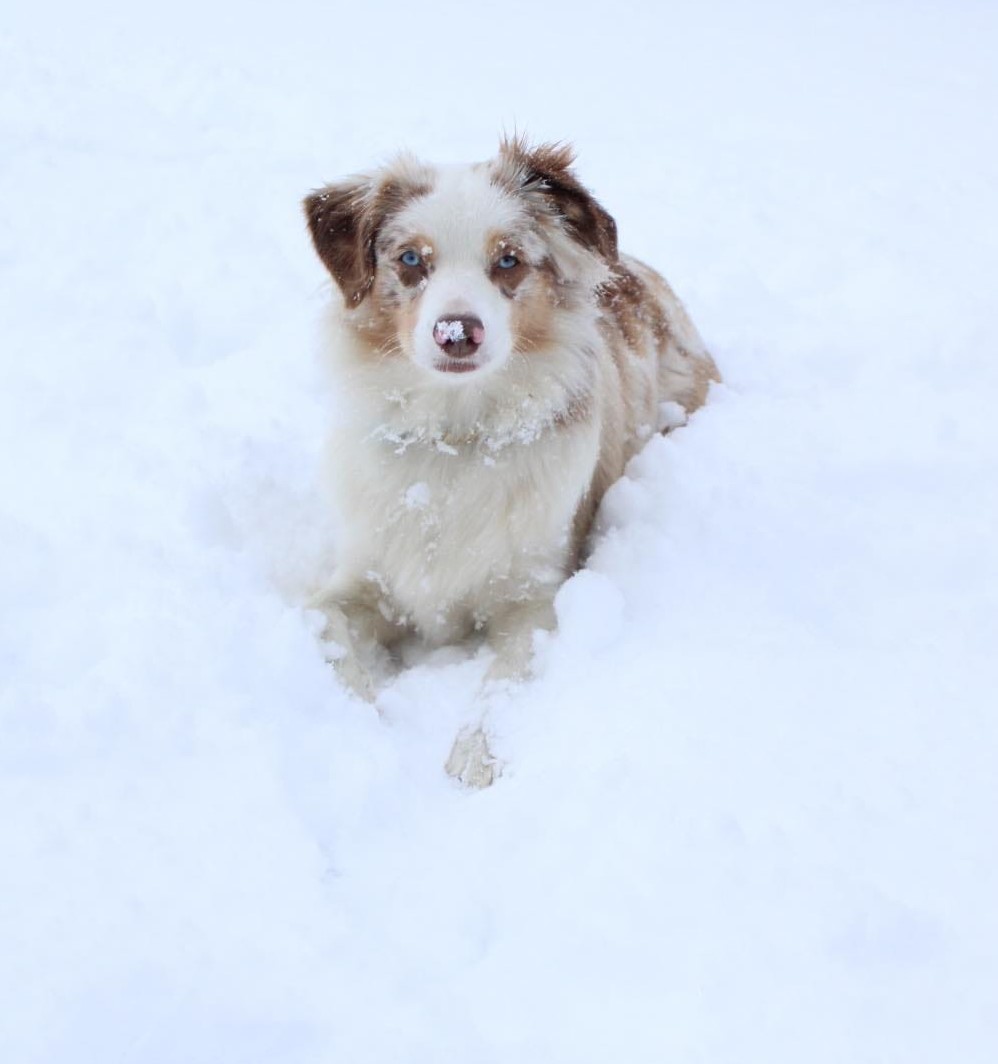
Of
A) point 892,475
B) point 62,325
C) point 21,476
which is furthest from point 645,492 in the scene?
point 62,325

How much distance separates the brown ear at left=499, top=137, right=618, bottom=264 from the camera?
11.6ft

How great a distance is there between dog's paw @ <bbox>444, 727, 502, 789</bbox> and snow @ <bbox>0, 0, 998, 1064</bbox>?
57 millimetres

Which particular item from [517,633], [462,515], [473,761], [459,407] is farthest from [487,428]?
[473,761]

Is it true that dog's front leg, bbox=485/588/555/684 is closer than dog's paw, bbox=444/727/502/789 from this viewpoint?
No

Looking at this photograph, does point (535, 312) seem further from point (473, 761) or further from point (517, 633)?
point (473, 761)

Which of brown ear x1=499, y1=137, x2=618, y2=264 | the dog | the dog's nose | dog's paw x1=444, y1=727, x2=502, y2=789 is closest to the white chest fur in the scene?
the dog

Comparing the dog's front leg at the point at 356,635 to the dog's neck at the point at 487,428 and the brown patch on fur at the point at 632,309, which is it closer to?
the dog's neck at the point at 487,428

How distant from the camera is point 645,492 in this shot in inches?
154

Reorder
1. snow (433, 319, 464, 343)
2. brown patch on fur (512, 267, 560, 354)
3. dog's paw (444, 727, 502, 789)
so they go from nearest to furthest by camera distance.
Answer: dog's paw (444, 727, 502, 789) → snow (433, 319, 464, 343) → brown patch on fur (512, 267, 560, 354)

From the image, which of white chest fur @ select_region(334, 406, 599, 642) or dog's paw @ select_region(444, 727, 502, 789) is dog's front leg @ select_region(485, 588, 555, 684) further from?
dog's paw @ select_region(444, 727, 502, 789)

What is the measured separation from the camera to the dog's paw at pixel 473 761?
282 cm

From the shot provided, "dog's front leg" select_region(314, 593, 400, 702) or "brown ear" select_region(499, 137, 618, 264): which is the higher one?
"brown ear" select_region(499, 137, 618, 264)

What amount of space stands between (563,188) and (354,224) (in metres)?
0.70

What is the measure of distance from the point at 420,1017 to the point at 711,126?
8.08 metres
